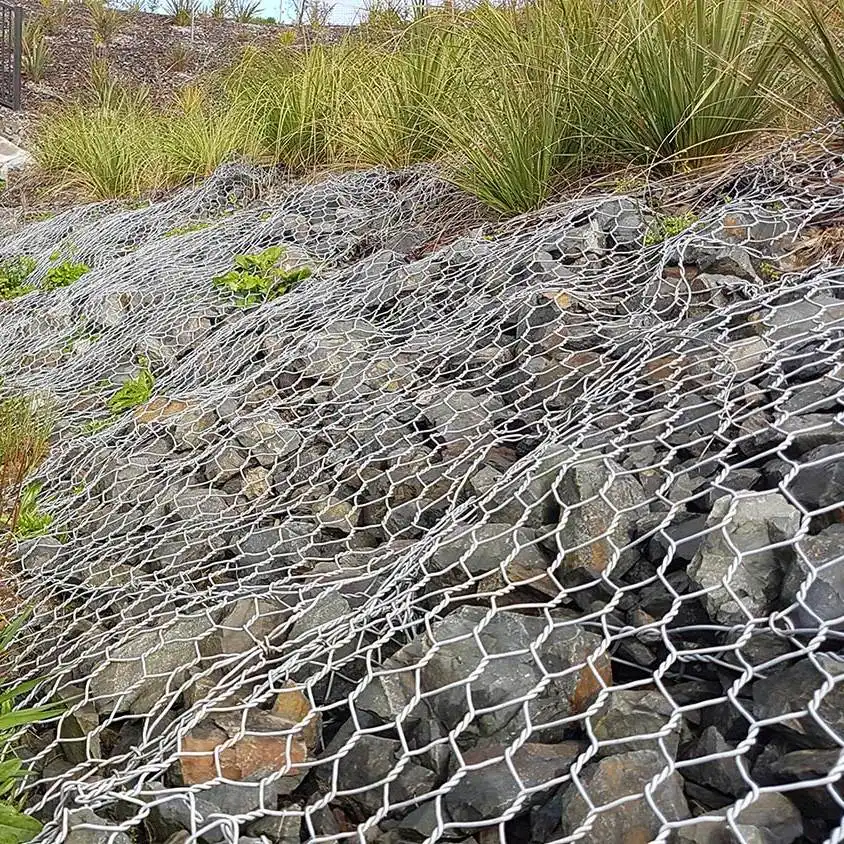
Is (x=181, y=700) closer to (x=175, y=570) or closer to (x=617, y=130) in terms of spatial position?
(x=175, y=570)

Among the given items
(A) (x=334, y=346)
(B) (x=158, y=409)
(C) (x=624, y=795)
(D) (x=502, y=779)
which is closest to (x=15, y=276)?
(B) (x=158, y=409)

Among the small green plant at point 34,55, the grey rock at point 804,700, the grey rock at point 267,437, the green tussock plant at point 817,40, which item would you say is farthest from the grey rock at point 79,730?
the small green plant at point 34,55

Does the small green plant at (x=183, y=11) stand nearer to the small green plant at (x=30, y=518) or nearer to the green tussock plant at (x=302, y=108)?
the green tussock plant at (x=302, y=108)

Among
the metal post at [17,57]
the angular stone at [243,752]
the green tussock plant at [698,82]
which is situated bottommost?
the angular stone at [243,752]

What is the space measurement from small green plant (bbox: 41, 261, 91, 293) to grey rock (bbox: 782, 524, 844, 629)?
3591 millimetres

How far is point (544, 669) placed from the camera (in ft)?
3.37

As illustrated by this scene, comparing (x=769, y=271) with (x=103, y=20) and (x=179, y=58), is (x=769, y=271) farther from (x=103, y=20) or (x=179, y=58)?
(x=103, y=20)

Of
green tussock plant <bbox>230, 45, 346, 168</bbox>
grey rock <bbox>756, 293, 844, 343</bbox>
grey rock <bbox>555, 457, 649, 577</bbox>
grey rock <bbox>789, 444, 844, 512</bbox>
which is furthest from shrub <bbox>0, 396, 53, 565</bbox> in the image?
green tussock plant <bbox>230, 45, 346, 168</bbox>

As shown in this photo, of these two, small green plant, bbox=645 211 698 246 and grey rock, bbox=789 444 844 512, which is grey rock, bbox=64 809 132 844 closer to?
grey rock, bbox=789 444 844 512

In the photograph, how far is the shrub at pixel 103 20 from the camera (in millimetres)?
9047

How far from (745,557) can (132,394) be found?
1976 mm

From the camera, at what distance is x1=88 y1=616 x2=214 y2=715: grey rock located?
4.11 feet

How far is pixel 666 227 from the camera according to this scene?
2230 millimetres

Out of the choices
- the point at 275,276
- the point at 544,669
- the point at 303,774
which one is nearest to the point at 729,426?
the point at 544,669
